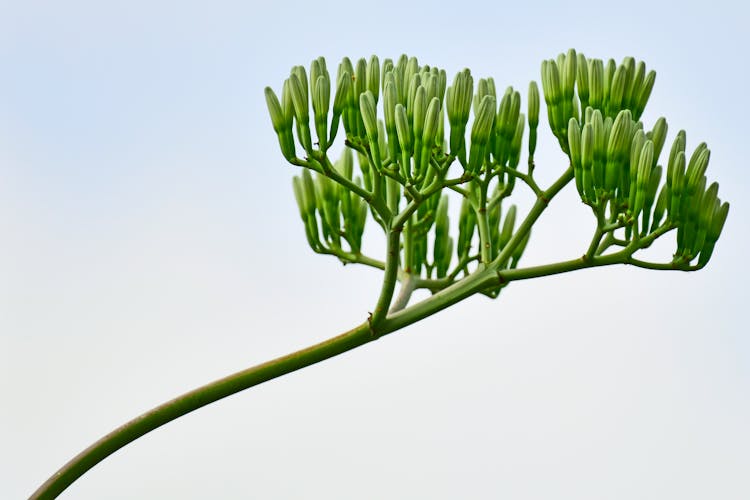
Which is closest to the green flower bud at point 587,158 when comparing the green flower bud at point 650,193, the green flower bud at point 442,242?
the green flower bud at point 650,193

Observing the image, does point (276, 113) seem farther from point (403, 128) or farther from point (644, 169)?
point (644, 169)

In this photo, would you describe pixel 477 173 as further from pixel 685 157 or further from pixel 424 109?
pixel 685 157

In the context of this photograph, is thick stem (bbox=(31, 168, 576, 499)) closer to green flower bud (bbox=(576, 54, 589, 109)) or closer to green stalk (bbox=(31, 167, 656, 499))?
green stalk (bbox=(31, 167, 656, 499))

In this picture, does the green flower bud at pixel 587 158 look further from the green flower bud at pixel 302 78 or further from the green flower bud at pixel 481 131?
the green flower bud at pixel 302 78

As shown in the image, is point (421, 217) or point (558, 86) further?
point (421, 217)

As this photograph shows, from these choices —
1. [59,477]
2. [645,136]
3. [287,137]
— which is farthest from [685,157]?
[59,477]

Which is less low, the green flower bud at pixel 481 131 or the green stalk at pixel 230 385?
the green flower bud at pixel 481 131

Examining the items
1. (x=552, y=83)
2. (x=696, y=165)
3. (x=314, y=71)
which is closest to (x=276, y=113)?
(x=314, y=71)

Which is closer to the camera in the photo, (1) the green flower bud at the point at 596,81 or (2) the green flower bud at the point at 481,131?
(2) the green flower bud at the point at 481,131

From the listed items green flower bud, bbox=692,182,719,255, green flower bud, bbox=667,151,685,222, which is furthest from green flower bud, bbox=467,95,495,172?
green flower bud, bbox=692,182,719,255
